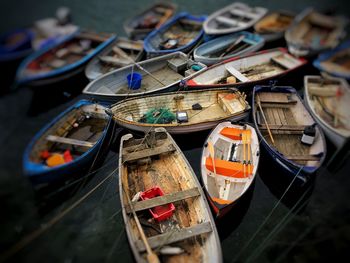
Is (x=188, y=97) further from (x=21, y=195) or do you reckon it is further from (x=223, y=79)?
(x=21, y=195)

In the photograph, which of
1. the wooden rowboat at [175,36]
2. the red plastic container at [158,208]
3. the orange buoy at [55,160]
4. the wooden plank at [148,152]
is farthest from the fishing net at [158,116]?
the wooden rowboat at [175,36]

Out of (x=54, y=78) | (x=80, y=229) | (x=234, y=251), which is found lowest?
(x=234, y=251)

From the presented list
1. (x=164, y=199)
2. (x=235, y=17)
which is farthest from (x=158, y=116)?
(x=235, y=17)

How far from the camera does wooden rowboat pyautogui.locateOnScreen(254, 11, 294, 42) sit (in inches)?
663

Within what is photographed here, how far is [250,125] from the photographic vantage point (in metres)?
11.0

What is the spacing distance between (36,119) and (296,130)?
41.1 feet

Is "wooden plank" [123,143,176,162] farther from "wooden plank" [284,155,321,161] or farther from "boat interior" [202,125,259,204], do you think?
"wooden plank" [284,155,321,161]

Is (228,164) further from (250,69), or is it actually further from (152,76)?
(250,69)

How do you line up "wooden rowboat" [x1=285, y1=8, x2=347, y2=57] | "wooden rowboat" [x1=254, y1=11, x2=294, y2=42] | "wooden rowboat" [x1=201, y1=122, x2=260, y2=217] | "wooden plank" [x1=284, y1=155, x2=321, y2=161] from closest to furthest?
"wooden rowboat" [x1=201, y1=122, x2=260, y2=217]
"wooden plank" [x1=284, y1=155, x2=321, y2=161]
"wooden rowboat" [x1=285, y1=8, x2=347, y2=57]
"wooden rowboat" [x1=254, y1=11, x2=294, y2=42]

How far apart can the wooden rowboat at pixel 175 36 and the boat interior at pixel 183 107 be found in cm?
397

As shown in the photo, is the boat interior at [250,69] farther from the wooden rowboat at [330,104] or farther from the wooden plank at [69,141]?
the wooden plank at [69,141]

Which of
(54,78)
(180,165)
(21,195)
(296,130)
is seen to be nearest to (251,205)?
(180,165)

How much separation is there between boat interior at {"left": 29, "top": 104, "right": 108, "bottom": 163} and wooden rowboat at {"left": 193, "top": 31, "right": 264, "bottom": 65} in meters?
6.76

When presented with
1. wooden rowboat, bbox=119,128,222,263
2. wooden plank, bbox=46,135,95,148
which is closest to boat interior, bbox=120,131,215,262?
wooden rowboat, bbox=119,128,222,263
